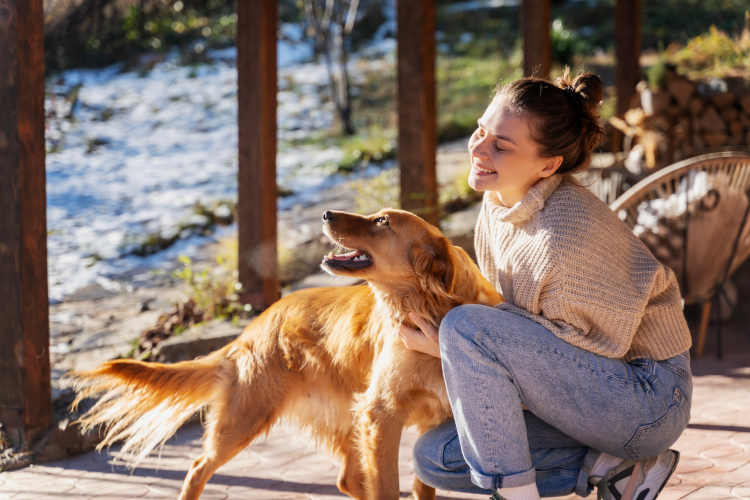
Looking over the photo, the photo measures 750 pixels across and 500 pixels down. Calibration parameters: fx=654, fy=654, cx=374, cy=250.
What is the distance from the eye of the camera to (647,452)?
1832mm

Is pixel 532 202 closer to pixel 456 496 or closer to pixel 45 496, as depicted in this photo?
pixel 456 496

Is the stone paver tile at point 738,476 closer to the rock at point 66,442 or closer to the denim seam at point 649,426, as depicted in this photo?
the denim seam at point 649,426

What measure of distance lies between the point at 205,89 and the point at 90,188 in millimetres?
4620

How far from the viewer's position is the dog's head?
2.07 meters

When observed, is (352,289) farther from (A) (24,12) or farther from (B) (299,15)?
(B) (299,15)

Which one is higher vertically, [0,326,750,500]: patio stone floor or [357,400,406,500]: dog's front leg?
[357,400,406,500]: dog's front leg

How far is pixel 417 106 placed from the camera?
4.35m

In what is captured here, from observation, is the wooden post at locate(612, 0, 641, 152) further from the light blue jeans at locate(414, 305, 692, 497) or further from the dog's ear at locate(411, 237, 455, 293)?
the light blue jeans at locate(414, 305, 692, 497)

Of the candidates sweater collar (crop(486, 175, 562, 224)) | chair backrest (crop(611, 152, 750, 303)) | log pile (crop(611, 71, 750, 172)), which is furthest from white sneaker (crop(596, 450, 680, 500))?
log pile (crop(611, 71, 750, 172))

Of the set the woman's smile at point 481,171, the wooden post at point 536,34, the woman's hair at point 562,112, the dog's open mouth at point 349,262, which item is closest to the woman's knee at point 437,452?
the dog's open mouth at point 349,262

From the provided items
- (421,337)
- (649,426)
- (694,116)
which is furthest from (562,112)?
(694,116)

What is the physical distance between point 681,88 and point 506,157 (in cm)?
473

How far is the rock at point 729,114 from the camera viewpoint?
578 centimetres

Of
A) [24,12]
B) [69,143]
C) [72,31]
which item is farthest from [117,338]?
[69,143]
